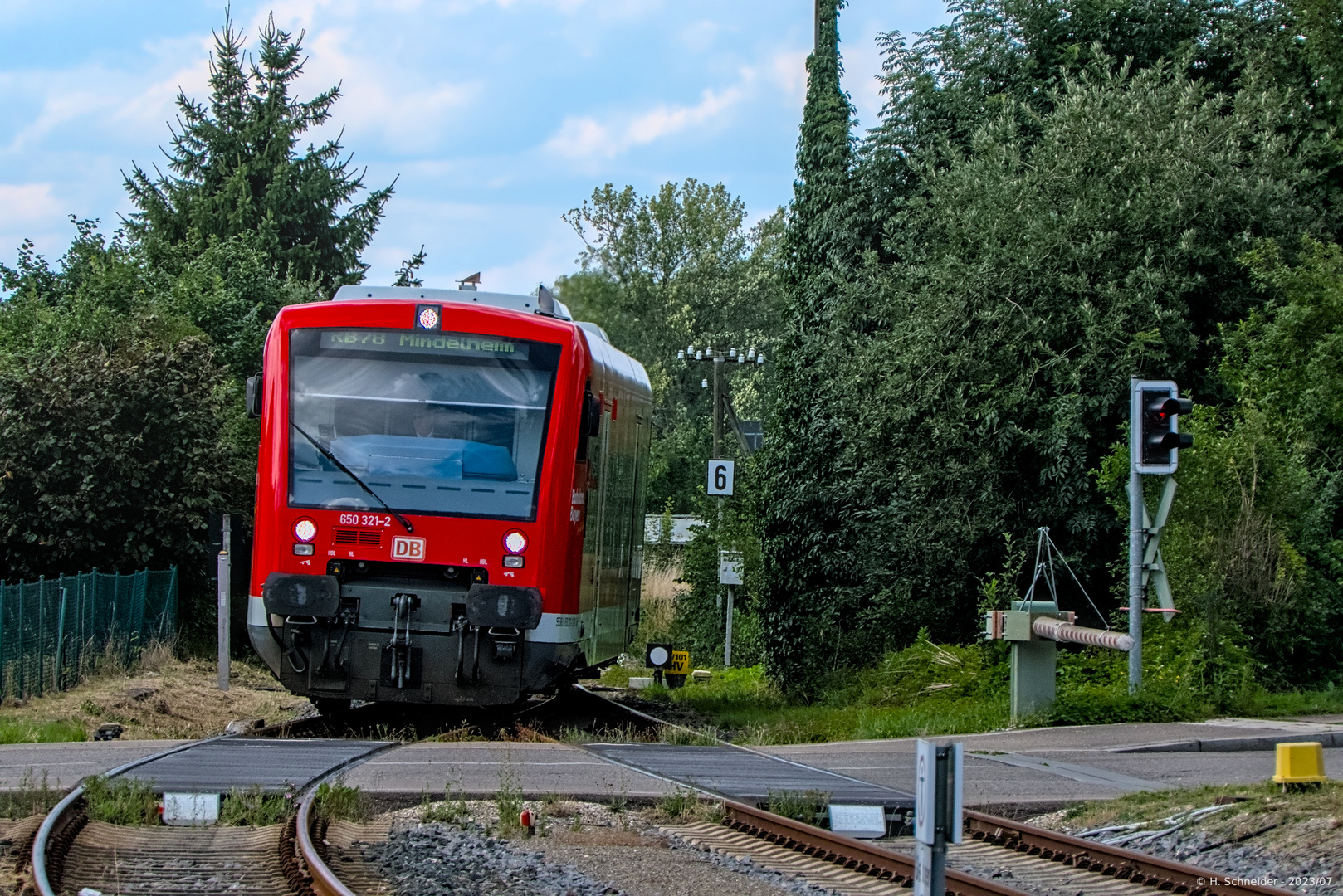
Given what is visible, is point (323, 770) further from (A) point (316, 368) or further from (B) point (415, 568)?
(A) point (316, 368)

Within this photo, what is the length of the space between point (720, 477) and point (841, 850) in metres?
20.5

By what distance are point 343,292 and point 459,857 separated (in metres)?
8.09

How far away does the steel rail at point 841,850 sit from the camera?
7.33 metres

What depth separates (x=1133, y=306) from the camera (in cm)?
2214

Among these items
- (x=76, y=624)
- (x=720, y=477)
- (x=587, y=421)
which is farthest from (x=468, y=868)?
(x=720, y=477)

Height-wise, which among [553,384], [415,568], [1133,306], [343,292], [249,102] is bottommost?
[415,568]

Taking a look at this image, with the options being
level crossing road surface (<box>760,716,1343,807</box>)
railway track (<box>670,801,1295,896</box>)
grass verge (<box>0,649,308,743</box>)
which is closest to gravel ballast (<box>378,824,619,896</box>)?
railway track (<box>670,801,1295,896</box>)

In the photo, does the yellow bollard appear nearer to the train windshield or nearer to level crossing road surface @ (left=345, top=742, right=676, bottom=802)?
level crossing road surface @ (left=345, top=742, right=676, bottom=802)

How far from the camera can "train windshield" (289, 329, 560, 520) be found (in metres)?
13.7

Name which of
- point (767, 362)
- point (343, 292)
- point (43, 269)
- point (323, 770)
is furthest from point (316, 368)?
point (767, 362)

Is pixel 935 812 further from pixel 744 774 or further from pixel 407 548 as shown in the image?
pixel 407 548

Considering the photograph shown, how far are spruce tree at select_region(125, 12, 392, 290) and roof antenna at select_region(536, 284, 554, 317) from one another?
1310 inches

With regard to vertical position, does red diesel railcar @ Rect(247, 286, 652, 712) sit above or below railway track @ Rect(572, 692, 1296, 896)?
above

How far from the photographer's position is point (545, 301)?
51.0 ft
